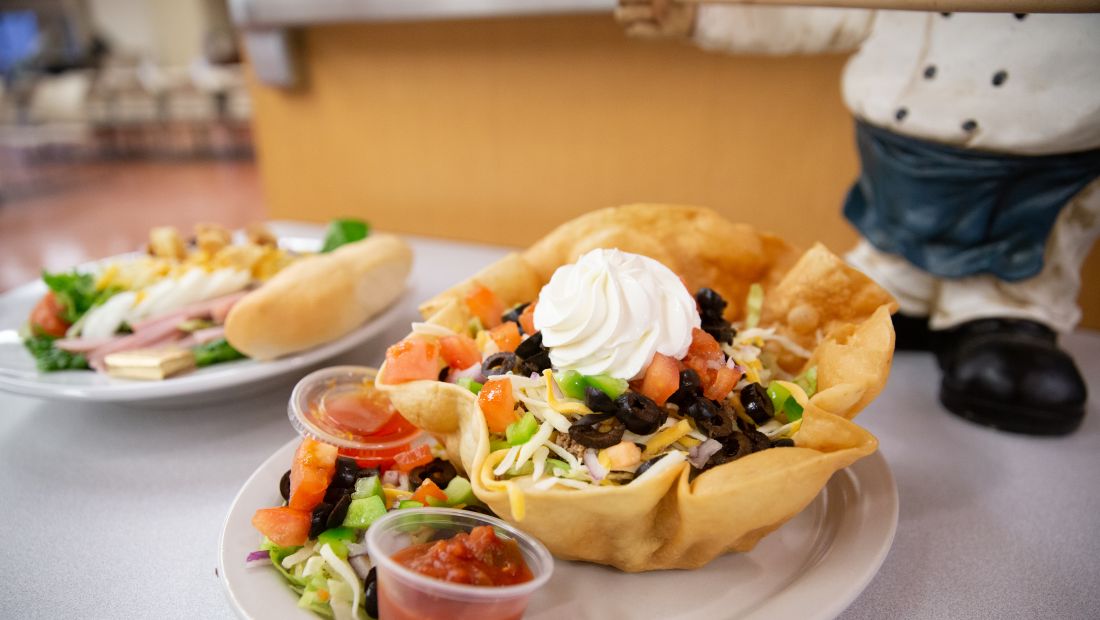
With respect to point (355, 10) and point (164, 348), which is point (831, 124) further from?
point (164, 348)

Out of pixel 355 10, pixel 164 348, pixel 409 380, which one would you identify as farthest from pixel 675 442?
pixel 355 10

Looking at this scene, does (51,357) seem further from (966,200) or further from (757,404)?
(966,200)

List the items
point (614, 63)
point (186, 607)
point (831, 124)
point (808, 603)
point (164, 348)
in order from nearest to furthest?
point (808, 603), point (186, 607), point (164, 348), point (831, 124), point (614, 63)

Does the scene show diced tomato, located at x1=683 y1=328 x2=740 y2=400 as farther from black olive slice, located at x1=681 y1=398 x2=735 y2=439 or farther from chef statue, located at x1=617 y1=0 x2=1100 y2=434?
chef statue, located at x1=617 y1=0 x2=1100 y2=434

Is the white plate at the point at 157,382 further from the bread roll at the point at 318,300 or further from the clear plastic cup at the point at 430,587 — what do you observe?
the clear plastic cup at the point at 430,587

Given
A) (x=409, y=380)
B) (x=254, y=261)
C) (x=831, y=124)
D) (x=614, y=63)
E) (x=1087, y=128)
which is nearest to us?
(x=409, y=380)

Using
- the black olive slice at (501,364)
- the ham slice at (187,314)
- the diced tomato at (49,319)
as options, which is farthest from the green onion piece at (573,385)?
the diced tomato at (49,319)
